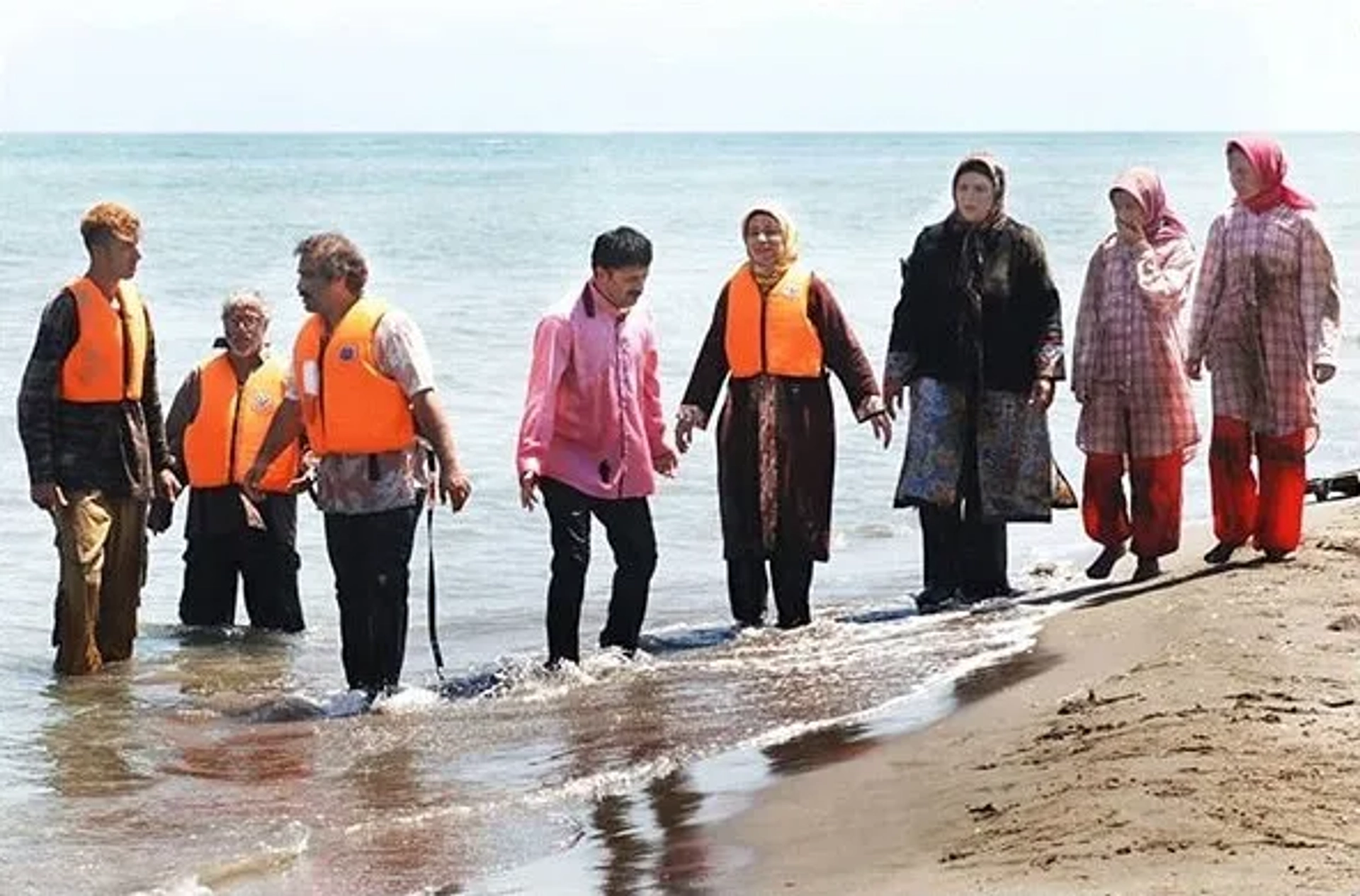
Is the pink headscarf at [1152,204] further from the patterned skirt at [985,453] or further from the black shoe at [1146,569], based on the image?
the black shoe at [1146,569]

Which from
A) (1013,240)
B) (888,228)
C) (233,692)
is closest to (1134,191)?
(1013,240)

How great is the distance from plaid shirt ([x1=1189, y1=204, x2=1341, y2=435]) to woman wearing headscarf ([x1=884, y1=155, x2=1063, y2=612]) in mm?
604

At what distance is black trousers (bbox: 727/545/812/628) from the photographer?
11117mm

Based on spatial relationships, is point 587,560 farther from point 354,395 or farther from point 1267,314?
point 1267,314

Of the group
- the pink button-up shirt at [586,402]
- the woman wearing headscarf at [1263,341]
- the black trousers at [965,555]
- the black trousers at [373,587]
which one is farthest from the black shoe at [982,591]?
the black trousers at [373,587]

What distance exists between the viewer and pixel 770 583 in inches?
459

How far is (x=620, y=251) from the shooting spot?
9.99 meters

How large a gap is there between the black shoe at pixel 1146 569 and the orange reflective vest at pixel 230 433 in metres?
3.46

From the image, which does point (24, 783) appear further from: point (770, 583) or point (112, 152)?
point (112, 152)

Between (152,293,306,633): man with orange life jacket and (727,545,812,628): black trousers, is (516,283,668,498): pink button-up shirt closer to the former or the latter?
(727,545,812,628): black trousers

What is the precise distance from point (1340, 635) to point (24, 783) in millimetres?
4125

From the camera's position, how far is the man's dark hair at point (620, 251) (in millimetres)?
10000

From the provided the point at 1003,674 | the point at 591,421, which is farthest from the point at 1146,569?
the point at 591,421

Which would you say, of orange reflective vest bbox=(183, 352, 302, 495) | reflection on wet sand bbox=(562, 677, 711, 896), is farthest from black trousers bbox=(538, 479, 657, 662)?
orange reflective vest bbox=(183, 352, 302, 495)
